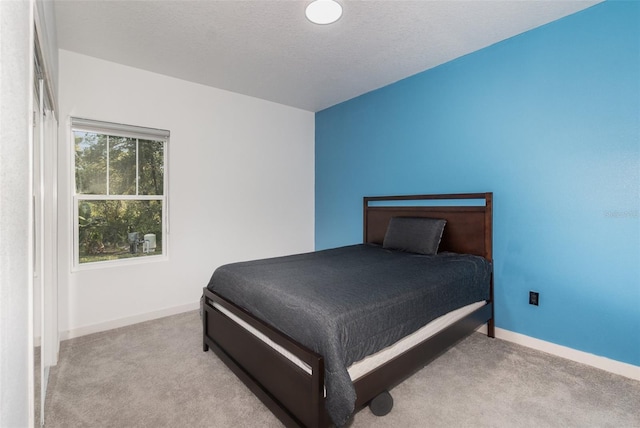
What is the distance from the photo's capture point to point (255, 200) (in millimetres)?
3998

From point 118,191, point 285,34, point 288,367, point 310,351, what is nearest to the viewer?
point 310,351

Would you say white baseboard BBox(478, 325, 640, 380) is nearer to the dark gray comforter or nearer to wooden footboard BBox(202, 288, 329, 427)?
the dark gray comforter

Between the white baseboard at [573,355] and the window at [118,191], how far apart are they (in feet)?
11.6

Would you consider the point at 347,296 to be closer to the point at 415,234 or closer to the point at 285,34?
the point at 415,234

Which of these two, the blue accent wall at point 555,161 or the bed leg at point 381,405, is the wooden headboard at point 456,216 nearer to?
the blue accent wall at point 555,161

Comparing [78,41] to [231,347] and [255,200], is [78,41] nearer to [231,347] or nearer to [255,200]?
[255,200]

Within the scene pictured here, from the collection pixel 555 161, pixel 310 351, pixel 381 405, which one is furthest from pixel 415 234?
pixel 310 351

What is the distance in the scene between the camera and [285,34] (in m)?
2.46

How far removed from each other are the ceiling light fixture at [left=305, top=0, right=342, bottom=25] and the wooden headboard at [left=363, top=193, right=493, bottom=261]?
1879mm

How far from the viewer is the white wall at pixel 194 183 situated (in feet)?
9.06

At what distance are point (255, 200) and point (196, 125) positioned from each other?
45.0 inches

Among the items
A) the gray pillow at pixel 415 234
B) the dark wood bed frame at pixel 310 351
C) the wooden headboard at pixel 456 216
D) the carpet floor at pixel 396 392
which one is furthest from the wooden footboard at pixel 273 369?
the wooden headboard at pixel 456 216
